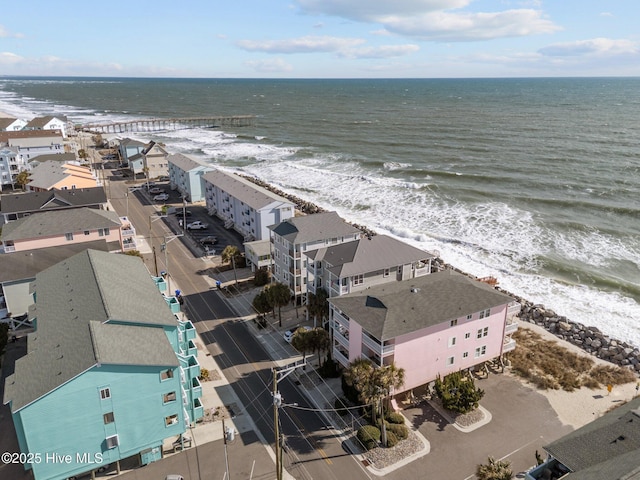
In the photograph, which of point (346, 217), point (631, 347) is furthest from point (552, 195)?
point (631, 347)

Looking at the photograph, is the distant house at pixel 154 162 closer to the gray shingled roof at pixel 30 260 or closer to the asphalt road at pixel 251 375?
the asphalt road at pixel 251 375

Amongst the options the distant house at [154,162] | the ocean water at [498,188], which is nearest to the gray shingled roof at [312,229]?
the ocean water at [498,188]

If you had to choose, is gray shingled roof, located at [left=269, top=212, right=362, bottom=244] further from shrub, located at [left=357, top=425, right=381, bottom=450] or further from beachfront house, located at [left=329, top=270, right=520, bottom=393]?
shrub, located at [left=357, top=425, right=381, bottom=450]

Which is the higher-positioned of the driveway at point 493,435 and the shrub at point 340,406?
the shrub at point 340,406

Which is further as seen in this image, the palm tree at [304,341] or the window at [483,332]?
the palm tree at [304,341]

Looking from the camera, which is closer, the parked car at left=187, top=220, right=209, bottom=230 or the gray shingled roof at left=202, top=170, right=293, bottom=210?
the gray shingled roof at left=202, top=170, right=293, bottom=210

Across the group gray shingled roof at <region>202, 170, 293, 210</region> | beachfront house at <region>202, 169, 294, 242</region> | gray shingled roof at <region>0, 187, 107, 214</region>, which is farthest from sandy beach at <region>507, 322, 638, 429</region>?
gray shingled roof at <region>0, 187, 107, 214</region>

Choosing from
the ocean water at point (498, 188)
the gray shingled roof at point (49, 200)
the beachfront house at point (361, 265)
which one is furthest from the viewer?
the gray shingled roof at point (49, 200)

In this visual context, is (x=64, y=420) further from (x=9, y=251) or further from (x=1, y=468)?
(x=9, y=251)
